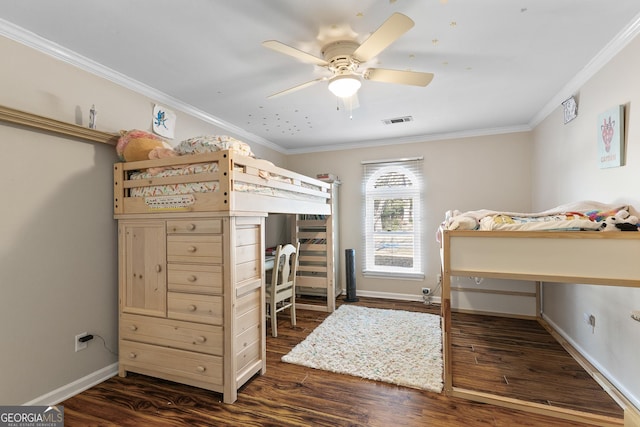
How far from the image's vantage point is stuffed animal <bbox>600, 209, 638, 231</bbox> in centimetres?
167

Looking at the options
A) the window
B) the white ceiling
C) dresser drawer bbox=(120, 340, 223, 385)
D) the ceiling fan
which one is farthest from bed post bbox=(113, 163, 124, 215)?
the window

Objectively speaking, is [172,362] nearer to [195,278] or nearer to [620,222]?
[195,278]

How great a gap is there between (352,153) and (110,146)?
321 centimetres

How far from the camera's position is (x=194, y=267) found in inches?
80.5

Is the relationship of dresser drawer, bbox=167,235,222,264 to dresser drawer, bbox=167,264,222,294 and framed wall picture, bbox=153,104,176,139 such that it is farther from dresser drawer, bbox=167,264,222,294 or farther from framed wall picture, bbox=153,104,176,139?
framed wall picture, bbox=153,104,176,139

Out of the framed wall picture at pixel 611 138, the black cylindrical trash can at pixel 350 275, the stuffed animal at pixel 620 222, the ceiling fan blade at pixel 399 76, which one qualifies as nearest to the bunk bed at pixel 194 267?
the ceiling fan blade at pixel 399 76

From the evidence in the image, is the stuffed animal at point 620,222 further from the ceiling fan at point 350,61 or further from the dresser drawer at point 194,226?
the dresser drawer at point 194,226

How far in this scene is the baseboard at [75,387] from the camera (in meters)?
1.90

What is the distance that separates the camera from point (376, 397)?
199cm

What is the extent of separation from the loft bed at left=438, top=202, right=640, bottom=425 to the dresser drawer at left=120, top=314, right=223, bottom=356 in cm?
167

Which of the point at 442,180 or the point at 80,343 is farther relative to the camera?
the point at 442,180

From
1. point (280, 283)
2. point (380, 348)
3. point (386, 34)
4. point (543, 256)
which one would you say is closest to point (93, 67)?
point (386, 34)

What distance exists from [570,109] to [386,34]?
225cm

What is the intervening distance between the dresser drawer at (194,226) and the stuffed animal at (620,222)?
243 cm
